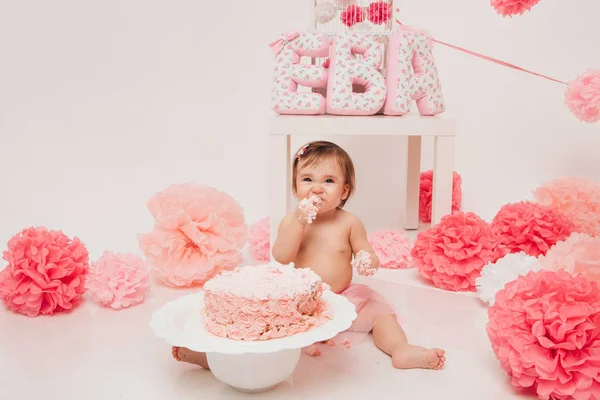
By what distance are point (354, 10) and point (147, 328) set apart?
1282mm

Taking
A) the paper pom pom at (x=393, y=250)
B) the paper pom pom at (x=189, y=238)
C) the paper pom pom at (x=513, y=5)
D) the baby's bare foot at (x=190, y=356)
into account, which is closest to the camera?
the baby's bare foot at (x=190, y=356)

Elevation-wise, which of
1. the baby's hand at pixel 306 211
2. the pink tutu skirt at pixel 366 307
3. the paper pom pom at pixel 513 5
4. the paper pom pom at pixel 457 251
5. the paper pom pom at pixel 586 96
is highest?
the paper pom pom at pixel 513 5

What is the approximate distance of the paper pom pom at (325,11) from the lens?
233 cm

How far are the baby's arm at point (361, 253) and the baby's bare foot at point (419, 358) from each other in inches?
9.2

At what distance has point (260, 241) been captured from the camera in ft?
7.50

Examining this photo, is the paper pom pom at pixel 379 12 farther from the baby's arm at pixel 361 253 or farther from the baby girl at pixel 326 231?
the baby's arm at pixel 361 253

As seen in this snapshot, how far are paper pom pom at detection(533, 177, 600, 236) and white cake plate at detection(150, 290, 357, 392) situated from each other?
1.33 meters

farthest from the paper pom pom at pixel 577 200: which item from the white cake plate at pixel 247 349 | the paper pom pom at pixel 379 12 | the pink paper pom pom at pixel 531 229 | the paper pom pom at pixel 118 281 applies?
the paper pom pom at pixel 118 281

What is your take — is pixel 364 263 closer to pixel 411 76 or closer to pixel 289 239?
pixel 289 239

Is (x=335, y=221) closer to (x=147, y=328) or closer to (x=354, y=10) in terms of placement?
(x=147, y=328)

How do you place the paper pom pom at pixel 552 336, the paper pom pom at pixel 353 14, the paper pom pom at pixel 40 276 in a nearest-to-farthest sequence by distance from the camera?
the paper pom pom at pixel 552 336 < the paper pom pom at pixel 40 276 < the paper pom pom at pixel 353 14

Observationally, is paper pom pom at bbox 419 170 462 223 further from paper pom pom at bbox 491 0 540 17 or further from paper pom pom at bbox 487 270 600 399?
paper pom pom at bbox 487 270 600 399

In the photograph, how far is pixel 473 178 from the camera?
9.85 feet

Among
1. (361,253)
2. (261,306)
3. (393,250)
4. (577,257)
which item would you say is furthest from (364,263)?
(393,250)
